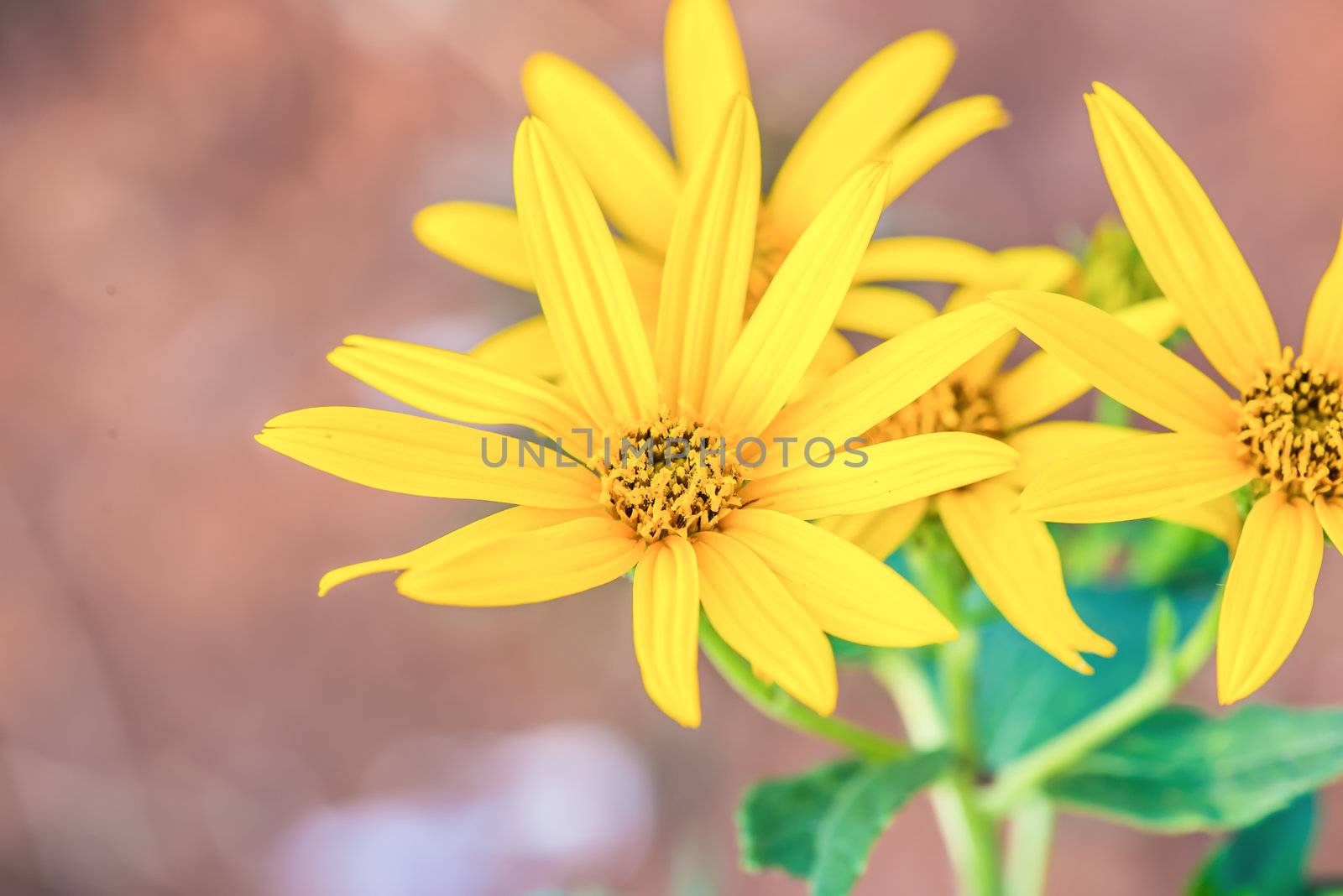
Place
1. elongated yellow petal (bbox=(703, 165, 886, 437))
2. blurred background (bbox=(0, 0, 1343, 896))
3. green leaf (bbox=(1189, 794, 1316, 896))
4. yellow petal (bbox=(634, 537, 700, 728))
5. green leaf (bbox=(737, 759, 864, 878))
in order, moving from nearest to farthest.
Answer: yellow petal (bbox=(634, 537, 700, 728)) < elongated yellow petal (bbox=(703, 165, 886, 437)) < green leaf (bbox=(737, 759, 864, 878)) < green leaf (bbox=(1189, 794, 1316, 896)) < blurred background (bbox=(0, 0, 1343, 896))

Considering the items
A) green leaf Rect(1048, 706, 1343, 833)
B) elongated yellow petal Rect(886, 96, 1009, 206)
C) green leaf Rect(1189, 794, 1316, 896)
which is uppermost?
elongated yellow petal Rect(886, 96, 1009, 206)

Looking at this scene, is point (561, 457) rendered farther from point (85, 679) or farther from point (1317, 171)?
point (1317, 171)

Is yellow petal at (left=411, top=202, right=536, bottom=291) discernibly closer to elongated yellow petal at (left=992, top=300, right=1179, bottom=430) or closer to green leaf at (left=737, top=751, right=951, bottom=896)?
elongated yellow petal at (left=992, top=300, right=1179, bottom=430)

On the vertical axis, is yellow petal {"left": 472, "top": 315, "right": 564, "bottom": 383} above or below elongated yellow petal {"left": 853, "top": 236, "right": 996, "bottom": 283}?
below

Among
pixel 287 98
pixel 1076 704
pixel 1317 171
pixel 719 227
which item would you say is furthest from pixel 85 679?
pixel 1317 171

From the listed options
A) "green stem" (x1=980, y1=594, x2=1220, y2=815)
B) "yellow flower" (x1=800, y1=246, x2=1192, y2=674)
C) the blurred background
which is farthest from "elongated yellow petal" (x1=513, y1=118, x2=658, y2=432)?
the blurred background

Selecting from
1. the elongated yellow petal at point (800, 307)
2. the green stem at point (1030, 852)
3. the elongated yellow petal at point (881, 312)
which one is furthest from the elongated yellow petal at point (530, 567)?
the green stem at point (1030, 852)
